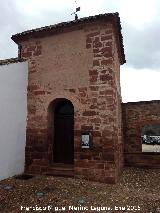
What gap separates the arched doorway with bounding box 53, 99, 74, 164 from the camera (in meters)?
8.19

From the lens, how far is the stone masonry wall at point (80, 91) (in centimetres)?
723

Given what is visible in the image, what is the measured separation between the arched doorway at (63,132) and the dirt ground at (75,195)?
3.34ft

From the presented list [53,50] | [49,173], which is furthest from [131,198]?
[53,50]

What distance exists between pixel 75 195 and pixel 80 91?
10.6ft

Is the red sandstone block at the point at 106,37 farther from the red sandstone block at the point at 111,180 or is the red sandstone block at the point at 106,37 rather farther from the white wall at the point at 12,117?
the red sandstone block at the point at 111,180

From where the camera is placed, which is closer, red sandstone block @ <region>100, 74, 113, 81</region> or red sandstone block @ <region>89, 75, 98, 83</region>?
red sandstone block @ <region>100, 74, 113, 81</region>

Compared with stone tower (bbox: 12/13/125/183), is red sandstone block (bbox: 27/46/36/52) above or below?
above

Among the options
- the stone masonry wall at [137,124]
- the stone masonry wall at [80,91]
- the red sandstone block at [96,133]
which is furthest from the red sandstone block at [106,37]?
the stone masonry wall at [137,124]

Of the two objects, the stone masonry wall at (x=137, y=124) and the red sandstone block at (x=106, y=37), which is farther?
the stone masonry wall at (x=137, y=124)

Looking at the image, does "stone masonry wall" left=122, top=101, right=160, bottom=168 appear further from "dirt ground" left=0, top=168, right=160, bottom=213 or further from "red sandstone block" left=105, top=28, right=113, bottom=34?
"red sandstone block" left=105, top=28, right=113, bottom=34

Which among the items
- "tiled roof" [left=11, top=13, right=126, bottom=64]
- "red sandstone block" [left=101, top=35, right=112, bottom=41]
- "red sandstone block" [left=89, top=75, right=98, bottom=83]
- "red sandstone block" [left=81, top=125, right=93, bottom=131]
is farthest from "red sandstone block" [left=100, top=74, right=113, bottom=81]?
"tiled roof" [left=11, top=13, right=126, bottom=64]

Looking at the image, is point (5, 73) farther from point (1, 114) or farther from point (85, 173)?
point (85, 173)

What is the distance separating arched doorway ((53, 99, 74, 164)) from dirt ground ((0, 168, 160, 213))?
1.02 m

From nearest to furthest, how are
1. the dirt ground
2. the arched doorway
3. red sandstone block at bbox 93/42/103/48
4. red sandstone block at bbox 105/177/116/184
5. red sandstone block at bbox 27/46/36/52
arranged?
the dirt ground, red sandstone block at bbox 105/177/116/184, red sandstone block at bbox 93/42/103/48, the arched doorway, red sandstone block at bbox 27/46/36/52
